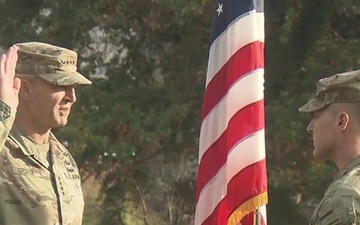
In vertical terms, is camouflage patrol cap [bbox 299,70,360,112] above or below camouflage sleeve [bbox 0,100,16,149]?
above

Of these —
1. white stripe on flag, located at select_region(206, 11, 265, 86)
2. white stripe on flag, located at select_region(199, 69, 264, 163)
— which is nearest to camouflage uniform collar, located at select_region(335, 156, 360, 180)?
white stripe on flag, located at select_region(199, 69, 264, 163)

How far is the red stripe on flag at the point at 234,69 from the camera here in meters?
4.45

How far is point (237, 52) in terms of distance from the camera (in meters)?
4.49

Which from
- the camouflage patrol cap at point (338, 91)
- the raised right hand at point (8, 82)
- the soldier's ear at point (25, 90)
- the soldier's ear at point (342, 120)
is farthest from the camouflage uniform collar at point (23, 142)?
the soldier's ear at point (342, 120)

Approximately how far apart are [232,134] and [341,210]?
1979 millimetres

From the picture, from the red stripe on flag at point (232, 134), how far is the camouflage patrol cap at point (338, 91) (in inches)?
62.1

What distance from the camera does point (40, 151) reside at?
125 inches

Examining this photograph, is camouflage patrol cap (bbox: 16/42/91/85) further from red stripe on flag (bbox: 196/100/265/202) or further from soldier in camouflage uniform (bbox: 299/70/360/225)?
red stripe on flag (bbox: 196/100/265/202)

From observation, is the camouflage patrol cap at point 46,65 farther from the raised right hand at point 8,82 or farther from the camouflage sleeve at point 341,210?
the camouflage sleeve at point 341,210

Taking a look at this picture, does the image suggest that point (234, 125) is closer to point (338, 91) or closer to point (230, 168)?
point (230, 168)

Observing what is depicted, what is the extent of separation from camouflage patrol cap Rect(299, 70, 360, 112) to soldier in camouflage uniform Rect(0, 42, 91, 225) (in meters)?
0.91

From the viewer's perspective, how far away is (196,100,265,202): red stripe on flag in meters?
4.36

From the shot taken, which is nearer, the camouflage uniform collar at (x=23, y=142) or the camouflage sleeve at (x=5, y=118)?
the camouflage sleeve at (x=5, y=118)

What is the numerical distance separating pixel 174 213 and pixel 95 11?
2.16m
